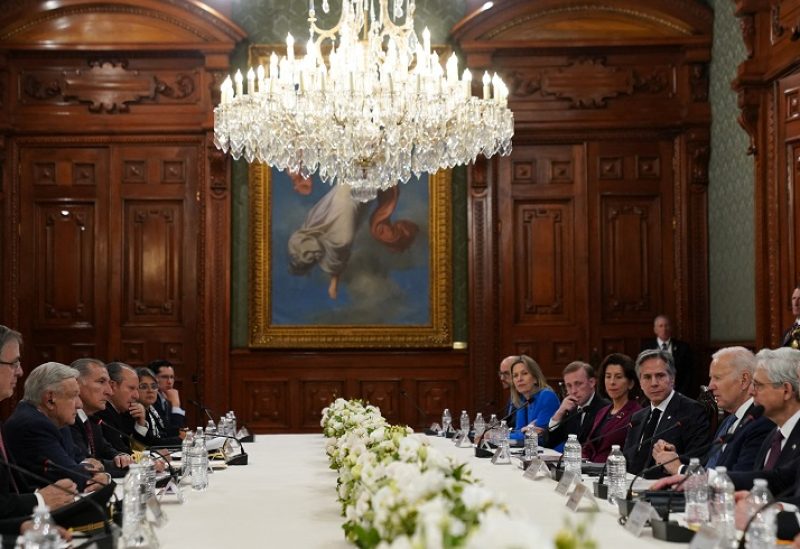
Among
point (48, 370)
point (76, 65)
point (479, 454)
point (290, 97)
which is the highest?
point (76, 65)

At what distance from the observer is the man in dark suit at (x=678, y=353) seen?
10.8m

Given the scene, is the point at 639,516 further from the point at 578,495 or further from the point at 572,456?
the point at 572,456

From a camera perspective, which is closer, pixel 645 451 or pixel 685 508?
pixel 685 508

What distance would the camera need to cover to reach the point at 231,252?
37.2 feet

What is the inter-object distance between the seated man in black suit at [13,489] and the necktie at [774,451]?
8.78 ft

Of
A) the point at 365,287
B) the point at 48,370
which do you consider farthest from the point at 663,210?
the point at 48,370

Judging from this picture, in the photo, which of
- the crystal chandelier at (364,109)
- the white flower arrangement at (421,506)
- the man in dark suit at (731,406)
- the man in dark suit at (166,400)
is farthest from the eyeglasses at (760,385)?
the man in dark suit at (166,400)

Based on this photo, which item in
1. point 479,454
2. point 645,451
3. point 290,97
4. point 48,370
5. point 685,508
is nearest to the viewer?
point 685,508

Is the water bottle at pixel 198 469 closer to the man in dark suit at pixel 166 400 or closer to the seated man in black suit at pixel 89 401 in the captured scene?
the seated man in black suit at pixel 89 401

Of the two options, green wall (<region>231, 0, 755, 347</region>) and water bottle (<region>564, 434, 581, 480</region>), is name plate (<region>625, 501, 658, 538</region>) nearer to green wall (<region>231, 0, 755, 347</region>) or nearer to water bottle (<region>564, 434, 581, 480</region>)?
water bottle (<region>564, 434, 581, 480</region>)

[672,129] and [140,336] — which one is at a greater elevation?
[672,129]

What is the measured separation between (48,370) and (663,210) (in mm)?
7288

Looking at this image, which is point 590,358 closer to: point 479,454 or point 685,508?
point 479,454

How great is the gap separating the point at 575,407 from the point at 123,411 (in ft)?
9.52
